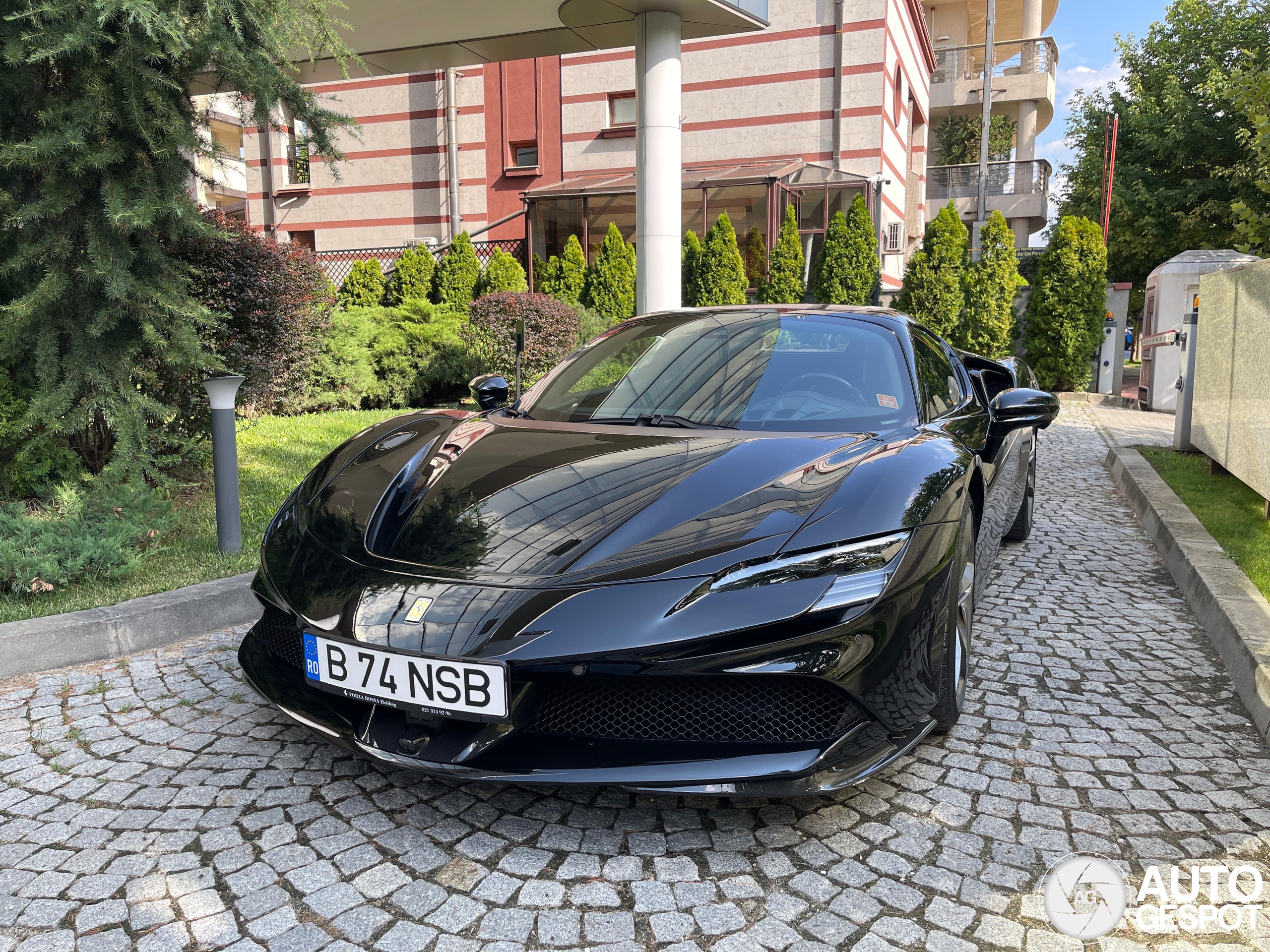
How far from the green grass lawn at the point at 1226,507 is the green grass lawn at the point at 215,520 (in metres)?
4.70

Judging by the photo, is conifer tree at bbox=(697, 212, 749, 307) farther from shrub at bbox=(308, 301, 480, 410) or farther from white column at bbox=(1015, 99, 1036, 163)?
white column at bbox=(1015, 99, 1036, 163)

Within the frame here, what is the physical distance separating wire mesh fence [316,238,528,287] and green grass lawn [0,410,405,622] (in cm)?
1051

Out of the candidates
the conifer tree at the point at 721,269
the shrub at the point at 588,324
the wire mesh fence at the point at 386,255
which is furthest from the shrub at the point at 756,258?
the wire mesh fence at the point at 386,255

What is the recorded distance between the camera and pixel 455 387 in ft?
39.1

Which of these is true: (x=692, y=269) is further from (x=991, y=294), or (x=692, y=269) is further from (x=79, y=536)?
(x=79, y=536)

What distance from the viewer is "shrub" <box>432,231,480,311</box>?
16203 mm

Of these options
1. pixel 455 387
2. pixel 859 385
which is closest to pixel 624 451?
pixel 859 385

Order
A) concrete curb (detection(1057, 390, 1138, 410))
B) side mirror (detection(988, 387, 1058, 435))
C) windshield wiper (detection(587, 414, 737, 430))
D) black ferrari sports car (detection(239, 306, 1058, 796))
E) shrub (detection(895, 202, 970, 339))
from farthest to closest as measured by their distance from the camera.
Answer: shrub (detection(895, 202, 970, 339)) < concrete curb (detection(1057, 390, 1138, 410)) < side mirror (detection(988, 387, 1058, 435)) < windshield wiper (detection(587, 414, 737, 430)) < black ferrari sports car (detection(239, 306, 1058, 796))

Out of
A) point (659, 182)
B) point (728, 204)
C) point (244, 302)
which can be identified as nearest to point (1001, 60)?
point (728, 204)

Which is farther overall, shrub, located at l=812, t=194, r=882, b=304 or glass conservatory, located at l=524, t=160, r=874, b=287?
glass conservatory, located at l=524, t=160, r=874, b=287

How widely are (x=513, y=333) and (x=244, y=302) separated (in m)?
5.23

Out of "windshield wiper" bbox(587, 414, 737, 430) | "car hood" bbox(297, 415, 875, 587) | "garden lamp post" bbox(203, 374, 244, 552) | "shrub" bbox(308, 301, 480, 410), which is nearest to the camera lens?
"car hood" bbox(297, 415, 875, 587)

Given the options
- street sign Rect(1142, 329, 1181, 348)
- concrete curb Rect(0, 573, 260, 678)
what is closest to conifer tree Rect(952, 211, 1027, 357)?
street sign Rect(1142, 329, 1181, 348)

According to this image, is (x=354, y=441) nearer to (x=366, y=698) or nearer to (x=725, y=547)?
(x=366, y=698)
